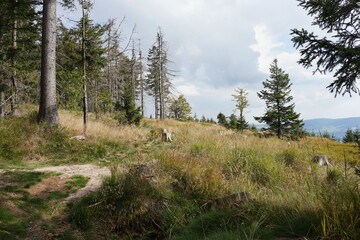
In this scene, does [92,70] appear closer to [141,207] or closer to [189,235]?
[141,207]

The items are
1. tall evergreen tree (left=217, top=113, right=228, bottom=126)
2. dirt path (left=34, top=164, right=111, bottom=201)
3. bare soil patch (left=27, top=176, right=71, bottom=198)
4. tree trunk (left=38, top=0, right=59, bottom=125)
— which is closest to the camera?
bare soil patch (left=27, top=176, right=71, bottom=198)

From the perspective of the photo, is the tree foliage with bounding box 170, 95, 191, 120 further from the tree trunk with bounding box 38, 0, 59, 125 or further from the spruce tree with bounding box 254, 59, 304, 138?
the tree trunk with bounding box 38, 0, 59, 125

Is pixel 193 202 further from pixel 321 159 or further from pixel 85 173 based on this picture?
pixel 321 159

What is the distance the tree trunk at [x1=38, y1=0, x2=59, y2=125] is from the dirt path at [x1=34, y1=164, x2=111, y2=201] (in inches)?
124

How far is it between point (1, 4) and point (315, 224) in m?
15.4

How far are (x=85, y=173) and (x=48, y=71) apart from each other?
17.2 ft

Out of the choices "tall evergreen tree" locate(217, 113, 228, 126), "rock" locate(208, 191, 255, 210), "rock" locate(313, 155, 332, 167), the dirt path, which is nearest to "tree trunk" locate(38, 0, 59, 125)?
the dirt path

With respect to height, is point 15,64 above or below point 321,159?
above

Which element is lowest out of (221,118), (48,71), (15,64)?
(221,118)

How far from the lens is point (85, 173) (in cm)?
570

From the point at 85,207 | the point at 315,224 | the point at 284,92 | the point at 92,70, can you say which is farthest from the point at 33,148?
the point at 284,92

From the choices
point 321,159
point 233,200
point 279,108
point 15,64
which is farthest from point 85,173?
point 279,108

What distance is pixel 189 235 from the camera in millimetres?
2650

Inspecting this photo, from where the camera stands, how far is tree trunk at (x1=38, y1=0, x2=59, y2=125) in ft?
26.9
